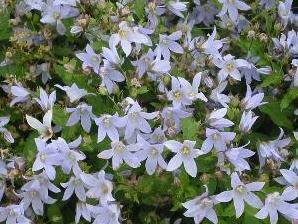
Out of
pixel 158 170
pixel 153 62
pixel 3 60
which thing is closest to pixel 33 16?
pixel 3 60

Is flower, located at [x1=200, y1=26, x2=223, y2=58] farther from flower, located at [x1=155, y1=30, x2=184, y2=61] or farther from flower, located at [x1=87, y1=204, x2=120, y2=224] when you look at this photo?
flower, located at [x1=87, y1=204, x2=120, y2=224]

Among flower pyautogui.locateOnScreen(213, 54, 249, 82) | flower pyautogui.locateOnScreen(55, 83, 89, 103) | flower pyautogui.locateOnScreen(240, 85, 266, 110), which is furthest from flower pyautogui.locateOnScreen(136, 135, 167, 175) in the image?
flower pyautogui.locateOnScreen(213, 54, 249, 82)

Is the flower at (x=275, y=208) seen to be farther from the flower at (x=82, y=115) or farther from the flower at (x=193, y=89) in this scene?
the flower at (x=82, y=115)

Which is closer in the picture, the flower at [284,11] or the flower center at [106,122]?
the flower center at [106,122]

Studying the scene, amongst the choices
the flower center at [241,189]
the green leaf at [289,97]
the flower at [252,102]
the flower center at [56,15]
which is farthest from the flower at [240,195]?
the flower center at [56,15]

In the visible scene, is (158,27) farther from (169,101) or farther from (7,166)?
(7,166)
